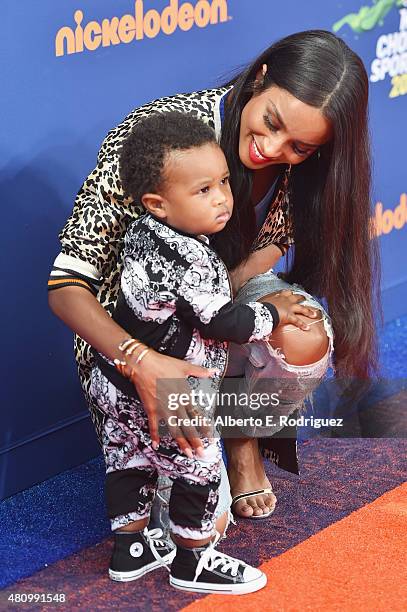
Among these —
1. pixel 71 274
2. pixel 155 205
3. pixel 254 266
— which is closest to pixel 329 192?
pixel 254 266

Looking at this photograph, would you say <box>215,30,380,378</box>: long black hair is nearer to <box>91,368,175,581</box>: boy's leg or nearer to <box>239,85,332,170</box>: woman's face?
<box>239,85,332,170</box>: woman's face

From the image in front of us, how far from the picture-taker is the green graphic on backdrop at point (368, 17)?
9.74ft

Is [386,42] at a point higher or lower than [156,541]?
higher

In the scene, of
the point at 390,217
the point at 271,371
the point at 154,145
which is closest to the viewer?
the point at 154,145

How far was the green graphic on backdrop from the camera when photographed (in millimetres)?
2969

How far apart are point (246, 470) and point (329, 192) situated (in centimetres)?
62

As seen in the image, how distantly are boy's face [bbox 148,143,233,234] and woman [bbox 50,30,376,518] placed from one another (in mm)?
177

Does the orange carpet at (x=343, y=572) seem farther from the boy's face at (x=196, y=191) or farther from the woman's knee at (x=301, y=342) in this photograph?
the boy's face at (x=196, y=191)

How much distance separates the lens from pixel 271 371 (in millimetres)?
2070

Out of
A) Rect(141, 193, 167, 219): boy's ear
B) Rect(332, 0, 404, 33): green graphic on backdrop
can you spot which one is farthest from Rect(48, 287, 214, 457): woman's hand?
Rect(332, 0, 404, 33): green graphic on backdrop

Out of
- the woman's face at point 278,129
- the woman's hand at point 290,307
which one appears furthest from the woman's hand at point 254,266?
the woman's face at point 278,129

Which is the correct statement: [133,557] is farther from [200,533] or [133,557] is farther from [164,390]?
[164,390]

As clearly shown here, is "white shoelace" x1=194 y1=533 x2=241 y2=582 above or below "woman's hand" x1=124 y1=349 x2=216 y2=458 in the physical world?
below

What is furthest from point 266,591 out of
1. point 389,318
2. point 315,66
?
point 389,318
